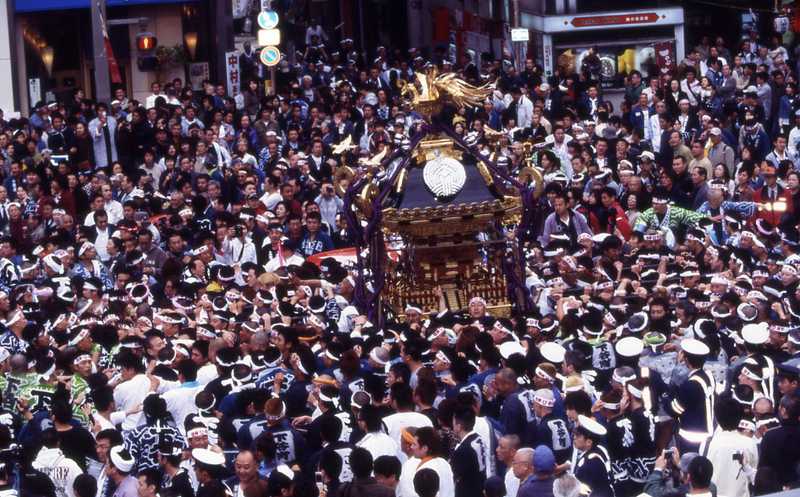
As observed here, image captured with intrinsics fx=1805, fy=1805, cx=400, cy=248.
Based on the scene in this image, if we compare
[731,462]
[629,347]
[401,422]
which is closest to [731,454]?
[731,462]

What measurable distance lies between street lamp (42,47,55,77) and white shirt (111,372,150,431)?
20417 mm

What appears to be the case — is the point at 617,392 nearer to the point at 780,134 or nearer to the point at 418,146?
the point at 418,146

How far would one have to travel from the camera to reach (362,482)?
11.1m

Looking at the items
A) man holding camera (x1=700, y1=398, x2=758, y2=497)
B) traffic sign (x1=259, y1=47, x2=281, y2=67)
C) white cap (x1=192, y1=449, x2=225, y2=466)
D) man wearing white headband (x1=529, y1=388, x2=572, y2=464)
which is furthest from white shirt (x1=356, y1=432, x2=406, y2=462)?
traffic sign (x1=259, y1=47, x2=281, y2=67)

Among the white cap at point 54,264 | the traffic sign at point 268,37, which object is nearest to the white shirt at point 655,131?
the traffic sign at point 268,37

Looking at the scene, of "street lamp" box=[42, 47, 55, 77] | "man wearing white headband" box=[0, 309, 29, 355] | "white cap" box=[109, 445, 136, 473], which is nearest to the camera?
"white cap" box=[109, 445, 136, 473]

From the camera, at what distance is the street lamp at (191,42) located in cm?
3400

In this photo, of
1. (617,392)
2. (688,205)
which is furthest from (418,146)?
(617,392)

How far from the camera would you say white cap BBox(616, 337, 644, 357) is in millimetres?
14102

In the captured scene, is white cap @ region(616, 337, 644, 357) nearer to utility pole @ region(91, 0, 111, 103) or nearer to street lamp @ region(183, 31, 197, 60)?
utility pole @ region(91, 0, 111, 103)

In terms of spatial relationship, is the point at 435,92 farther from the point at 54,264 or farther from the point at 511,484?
the point at 511,484

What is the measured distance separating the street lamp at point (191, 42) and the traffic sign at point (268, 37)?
422 centimetres

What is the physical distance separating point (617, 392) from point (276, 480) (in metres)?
2.81

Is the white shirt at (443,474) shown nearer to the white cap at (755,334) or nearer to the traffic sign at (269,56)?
the white cap at (755,334)
